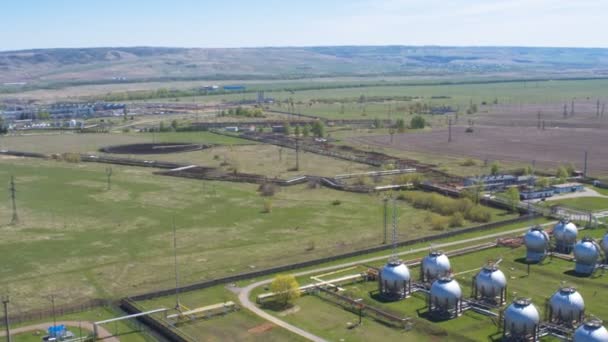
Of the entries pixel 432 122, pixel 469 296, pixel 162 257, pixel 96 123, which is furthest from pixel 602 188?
pixel 96 123

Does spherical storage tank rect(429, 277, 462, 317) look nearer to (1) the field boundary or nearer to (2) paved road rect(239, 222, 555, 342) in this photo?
(2) paved road rect(239, 222, 555, 342)

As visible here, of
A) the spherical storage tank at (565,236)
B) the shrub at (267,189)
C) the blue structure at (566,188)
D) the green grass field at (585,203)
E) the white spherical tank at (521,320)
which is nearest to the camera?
the white spherical tank at (521,320)

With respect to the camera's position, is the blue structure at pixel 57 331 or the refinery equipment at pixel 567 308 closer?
the blue structure at pixel 57 331

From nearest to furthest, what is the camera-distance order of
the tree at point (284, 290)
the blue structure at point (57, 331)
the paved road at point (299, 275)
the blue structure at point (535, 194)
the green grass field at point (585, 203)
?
the blue structure at point (57, 331) → the paved road at point (299, 275) → the tree at point (284, 290) → the green grass field at point (585, 203) → the blue structure at point (535, 194)

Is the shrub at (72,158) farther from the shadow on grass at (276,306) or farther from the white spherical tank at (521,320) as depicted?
the white spherical tank at (521,320)

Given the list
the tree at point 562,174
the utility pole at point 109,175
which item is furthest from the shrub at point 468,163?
the utility pole at point 109,175

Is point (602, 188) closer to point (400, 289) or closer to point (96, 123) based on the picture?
point (400, 289)

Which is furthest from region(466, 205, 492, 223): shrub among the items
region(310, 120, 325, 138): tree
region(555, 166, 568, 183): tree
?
region(310, 120, 325, 138): tree
